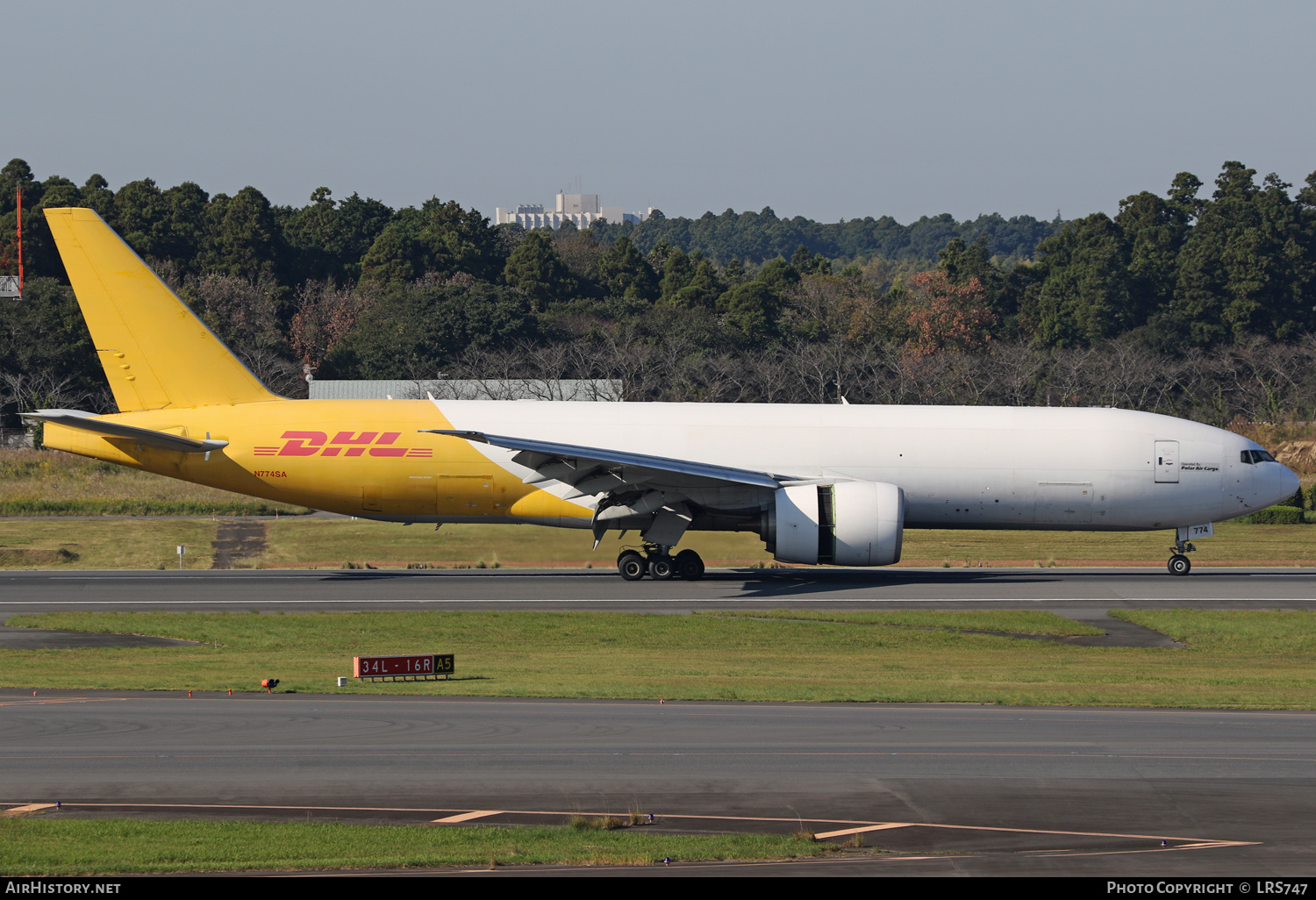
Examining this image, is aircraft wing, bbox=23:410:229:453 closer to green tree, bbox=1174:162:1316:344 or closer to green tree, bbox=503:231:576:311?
green tree, bbox=503:231:576:311

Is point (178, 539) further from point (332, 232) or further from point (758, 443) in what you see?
point (332, 232)

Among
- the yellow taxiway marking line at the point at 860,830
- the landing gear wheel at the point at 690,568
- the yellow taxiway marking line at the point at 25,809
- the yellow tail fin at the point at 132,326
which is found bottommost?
the yellow taxiway marking line at the point at 860,830

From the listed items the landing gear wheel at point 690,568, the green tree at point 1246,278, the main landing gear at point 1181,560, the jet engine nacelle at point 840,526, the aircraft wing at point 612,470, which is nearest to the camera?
the aircraft wing at point 612,470

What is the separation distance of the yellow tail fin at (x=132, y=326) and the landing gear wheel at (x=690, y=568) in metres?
13.3

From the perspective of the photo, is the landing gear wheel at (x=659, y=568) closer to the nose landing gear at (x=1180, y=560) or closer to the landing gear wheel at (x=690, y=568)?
the landing gear wheel at (x=690, y=568)

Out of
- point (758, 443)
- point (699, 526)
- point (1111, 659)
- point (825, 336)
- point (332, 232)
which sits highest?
point (332, 232)

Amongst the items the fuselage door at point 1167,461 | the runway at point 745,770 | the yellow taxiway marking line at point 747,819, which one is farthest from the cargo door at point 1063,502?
the yellow taxiway marking line at point 747,819

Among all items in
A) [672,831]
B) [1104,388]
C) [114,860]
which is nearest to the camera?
[114,860]

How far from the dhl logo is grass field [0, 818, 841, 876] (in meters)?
21.7

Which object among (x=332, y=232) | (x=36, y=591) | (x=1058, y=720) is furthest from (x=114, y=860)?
(x=332, y=232)

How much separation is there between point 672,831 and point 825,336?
296 feet

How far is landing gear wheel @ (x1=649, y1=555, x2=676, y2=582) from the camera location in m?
33.0

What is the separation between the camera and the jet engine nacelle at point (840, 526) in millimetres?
30984

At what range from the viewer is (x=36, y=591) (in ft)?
101
